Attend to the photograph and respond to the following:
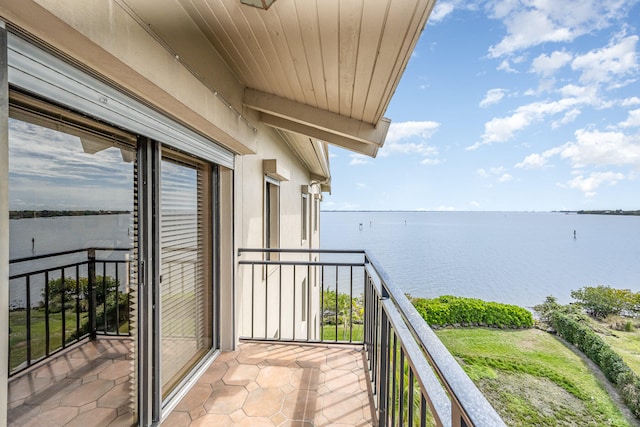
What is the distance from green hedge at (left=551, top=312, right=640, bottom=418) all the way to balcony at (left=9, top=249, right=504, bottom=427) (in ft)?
32.8

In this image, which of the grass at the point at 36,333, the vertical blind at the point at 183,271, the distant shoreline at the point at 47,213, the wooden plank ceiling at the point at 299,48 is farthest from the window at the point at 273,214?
the grass at the point at 36,333

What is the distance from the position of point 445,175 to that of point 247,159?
186ft

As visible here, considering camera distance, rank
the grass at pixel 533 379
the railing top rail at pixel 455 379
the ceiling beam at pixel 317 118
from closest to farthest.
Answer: the railing top rail at pixel 455 379, the ceiling beam at pixel 317 118, the grass at pixel 533 379

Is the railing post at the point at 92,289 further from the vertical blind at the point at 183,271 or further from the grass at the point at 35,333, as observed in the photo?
the vertical blind at the point at 183,271

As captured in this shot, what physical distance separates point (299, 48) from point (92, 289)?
1.67 m

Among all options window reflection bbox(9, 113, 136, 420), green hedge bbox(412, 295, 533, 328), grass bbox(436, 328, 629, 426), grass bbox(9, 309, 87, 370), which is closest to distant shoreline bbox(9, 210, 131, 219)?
window reflection bbox(9, 113, 136, 420)

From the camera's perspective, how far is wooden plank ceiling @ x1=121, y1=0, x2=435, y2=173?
1.38 m

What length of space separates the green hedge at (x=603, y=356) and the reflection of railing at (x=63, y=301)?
1173 centimetres

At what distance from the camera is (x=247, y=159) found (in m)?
3.10

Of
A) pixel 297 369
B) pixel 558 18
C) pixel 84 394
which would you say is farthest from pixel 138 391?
pixel 558 18

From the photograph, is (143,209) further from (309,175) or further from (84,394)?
(309,175)

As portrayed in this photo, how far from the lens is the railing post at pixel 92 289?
52.3 inches

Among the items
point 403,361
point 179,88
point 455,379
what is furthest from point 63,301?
point 455,379

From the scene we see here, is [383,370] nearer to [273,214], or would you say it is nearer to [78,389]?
[78,389]
